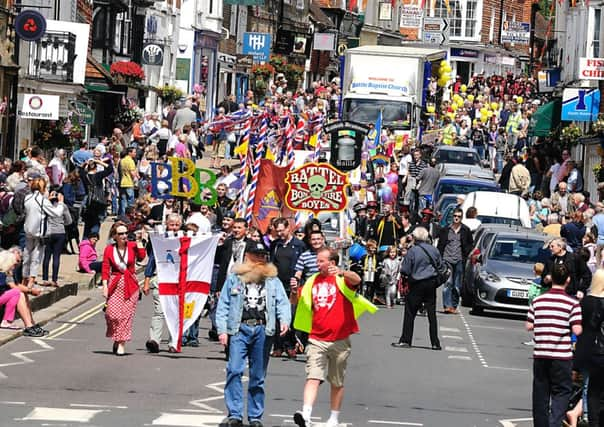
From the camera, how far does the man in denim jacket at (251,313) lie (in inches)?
576

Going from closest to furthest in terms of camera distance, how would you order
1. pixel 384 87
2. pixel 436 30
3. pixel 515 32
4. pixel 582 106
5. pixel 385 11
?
pixel 582 106, pixel 384 87, pixel 385 11, pixel 436 30, pixel 515 32

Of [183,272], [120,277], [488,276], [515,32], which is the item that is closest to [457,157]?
[488,276]

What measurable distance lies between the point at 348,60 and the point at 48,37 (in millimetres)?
10922

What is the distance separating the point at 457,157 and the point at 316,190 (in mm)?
24042

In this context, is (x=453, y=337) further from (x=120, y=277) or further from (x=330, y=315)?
(x=330, y=315)

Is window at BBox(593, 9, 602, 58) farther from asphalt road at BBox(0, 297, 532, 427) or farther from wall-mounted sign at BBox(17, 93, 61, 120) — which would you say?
asphalt road at BBox(0, 297, 532, 427)

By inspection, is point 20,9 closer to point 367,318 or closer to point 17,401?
point 367,318

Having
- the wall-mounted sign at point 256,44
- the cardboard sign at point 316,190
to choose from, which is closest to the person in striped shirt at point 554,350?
the cardboard sign at point 316,190

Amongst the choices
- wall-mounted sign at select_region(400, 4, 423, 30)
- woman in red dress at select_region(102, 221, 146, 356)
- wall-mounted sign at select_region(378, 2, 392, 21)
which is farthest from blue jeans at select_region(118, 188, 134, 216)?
wall-mounted sign at select_region(378, 2, 392, 21)

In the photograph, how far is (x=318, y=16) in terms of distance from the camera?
3841 inches

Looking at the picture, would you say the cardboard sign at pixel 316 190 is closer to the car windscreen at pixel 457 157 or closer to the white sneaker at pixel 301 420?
the white sneaker at pixel 301 420

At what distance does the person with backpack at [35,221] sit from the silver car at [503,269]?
7127mm

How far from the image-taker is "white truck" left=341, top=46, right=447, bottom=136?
48156 millimetres

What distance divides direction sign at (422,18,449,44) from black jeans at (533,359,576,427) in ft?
323
